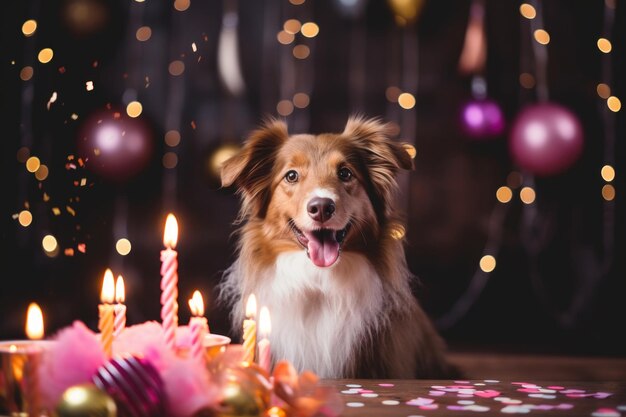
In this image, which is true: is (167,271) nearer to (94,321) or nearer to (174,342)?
(174,342)

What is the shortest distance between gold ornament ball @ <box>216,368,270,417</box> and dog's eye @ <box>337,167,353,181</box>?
49.8 inches

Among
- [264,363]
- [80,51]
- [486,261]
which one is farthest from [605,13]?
[264,363]

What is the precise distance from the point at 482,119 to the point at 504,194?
2.95ft

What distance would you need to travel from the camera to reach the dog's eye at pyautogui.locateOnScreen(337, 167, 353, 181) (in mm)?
2172

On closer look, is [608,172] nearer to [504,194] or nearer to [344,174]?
[504,194]

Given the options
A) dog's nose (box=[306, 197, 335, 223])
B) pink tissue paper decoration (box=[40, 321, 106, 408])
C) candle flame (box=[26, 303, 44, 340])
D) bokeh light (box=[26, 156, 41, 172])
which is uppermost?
bokeh light (box=[26, 156, 41, 172])

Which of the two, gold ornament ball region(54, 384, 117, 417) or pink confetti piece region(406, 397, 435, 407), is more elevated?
gold ornament ball region(54, 384, 117, 417)

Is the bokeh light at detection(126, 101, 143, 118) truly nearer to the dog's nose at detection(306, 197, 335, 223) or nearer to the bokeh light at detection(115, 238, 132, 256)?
the bokeh light at detection(115, 238, 132, 256)

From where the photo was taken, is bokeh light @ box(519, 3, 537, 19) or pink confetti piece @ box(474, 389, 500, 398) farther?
bokeh light @ box(519, 3, 537, 19)

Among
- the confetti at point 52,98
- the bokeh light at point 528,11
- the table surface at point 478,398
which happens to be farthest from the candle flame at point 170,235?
the bokeh light at point 528,11

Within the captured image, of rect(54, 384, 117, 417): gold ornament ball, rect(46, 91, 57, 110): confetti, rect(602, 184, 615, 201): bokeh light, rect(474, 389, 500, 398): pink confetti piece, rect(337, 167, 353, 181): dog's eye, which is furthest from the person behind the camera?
rect(602, 184, 615, 201): bokeh light

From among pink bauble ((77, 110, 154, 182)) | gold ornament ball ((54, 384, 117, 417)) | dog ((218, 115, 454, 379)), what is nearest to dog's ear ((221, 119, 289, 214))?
dog ((218, 115, 454, 379))

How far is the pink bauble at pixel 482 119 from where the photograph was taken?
3328mm

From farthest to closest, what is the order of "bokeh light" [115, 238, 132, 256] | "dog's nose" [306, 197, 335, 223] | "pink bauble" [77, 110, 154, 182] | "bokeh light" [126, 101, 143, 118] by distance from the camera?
"bokeh light" [115, 238, 132, 256] < "bokeh light" [126, 101, 143, 118] < "pink bauble" [77, 110, 154, 182] < "dog's nose" [306, 197, 335, 223]
